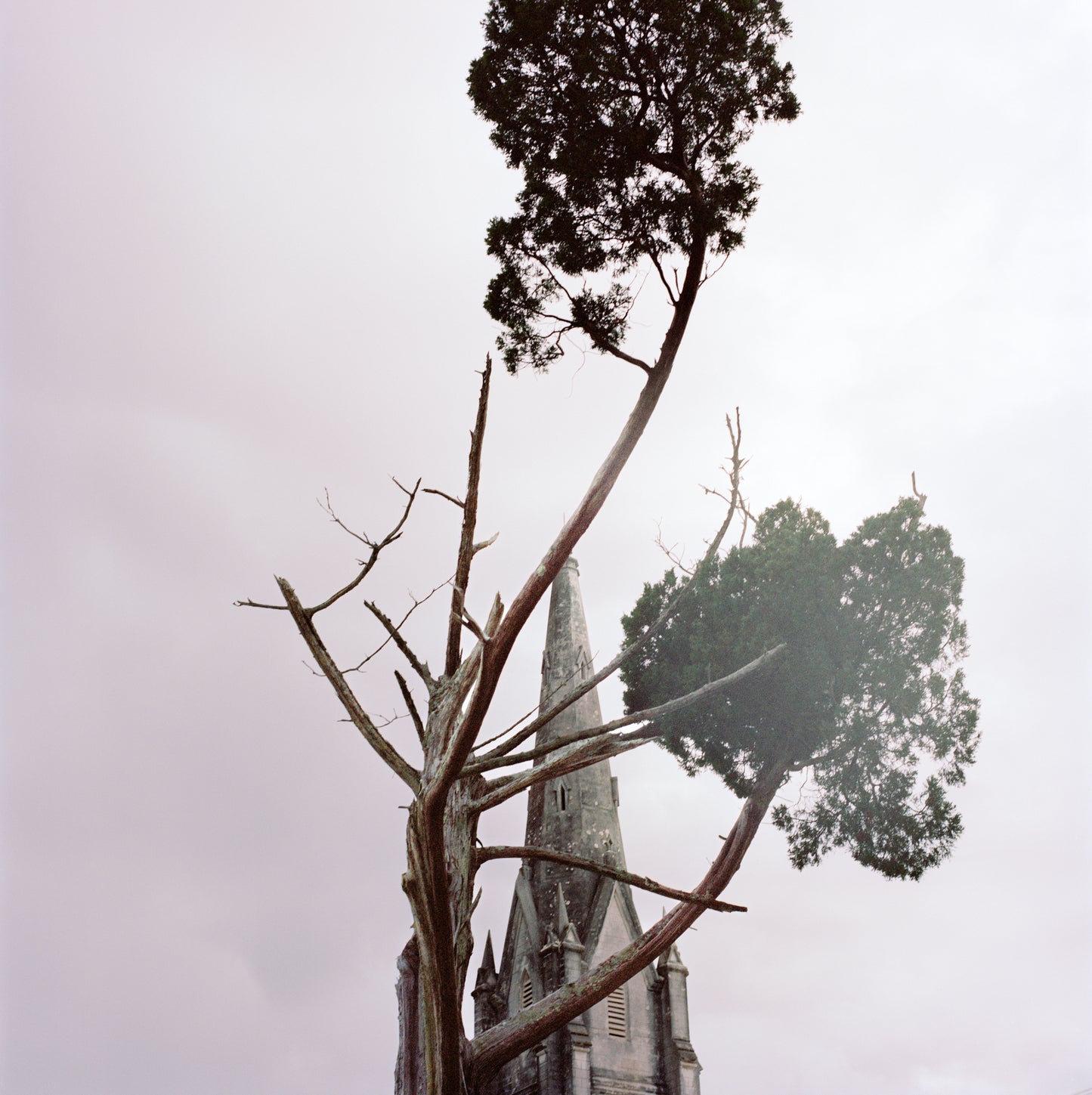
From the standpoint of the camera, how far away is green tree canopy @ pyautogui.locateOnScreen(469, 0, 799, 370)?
11.2 m

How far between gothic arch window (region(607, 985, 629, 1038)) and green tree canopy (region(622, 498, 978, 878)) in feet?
48.5

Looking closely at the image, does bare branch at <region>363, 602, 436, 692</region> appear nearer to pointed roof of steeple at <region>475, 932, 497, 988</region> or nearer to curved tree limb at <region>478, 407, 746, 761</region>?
curved tree limb at <region>478, 407, 746, 761</region>

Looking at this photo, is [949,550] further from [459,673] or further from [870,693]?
[459,673]

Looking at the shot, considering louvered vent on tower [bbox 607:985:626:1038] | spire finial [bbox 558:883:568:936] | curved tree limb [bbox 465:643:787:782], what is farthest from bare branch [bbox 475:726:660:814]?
spire finial [bbox 558:883:568:936]

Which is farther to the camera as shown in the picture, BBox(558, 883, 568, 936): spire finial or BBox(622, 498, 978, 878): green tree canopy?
BBox(558, 883, 568, 936): spire finial

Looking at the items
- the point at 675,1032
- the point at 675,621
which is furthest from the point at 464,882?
the point at 675,1032

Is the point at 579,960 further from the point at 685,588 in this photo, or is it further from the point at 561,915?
the point at 685,588

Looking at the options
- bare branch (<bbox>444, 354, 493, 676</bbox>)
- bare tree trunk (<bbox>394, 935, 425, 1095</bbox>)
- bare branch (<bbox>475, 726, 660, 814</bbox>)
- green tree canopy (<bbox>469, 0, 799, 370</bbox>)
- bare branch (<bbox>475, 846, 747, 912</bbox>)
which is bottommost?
bare tree trunk (<bbox>394, 935, 425, 1095</bbox>)

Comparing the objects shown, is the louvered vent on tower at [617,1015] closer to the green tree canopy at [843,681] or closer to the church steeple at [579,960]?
the church steeple at [579,960]

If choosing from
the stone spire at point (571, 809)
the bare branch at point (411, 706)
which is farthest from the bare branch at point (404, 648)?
the stone spire at point (571, 809)

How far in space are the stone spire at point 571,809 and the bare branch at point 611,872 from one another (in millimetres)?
16464

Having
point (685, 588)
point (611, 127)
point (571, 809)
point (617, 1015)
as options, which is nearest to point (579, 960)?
point (617, 1015)

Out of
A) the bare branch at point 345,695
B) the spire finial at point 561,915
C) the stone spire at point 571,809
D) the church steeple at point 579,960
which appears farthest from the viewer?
the stone spire at point 571,809

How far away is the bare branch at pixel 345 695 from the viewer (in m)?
10.0
